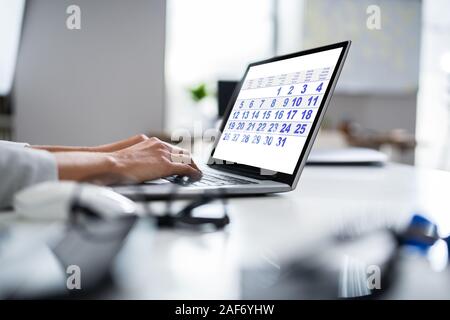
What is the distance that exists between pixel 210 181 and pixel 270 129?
0.44 feet

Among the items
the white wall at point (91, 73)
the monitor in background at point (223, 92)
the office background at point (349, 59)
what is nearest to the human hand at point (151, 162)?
the white wall at point (91, 73)

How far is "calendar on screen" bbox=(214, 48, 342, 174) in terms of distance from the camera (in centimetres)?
63

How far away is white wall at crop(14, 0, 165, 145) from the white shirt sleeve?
1.84ft

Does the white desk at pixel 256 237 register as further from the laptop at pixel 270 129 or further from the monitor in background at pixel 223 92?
the monitor in background at pixel 223 92

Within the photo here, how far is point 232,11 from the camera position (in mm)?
4113

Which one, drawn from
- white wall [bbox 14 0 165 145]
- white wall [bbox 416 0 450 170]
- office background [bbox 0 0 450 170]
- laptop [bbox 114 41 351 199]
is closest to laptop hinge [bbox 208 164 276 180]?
laptop [bbox 114 41 351 199]

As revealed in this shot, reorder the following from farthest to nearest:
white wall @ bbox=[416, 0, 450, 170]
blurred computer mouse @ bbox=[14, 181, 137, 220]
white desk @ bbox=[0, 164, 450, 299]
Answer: white wall @ bbox=[416, 0, 450, 170] → blurred computer mouse @ bbox=[14, 181, 137, 220] → white desk @ bbox=[0, 164, 450, 299]

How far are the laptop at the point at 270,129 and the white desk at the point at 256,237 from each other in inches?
1.9

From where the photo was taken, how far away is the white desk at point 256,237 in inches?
11.2

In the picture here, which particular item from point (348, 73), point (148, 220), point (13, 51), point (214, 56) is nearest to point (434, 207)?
point (148, 220)

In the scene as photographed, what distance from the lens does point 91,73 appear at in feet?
3.49

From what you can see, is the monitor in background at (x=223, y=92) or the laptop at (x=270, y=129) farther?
the monitor in background at (x=223, y=92)

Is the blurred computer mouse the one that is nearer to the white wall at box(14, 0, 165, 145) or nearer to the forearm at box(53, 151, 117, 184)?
the forearm at box(53, 151, 117, 184)
